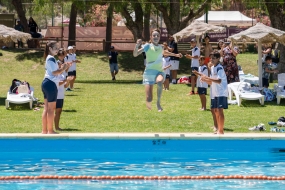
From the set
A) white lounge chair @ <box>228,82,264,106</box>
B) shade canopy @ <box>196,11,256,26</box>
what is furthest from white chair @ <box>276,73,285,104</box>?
shade canopy @ <box>196,11,256,26</box>

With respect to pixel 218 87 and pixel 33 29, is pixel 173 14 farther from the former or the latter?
pixel 218 87

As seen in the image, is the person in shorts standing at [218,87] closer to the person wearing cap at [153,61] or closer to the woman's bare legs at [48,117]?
the person wearing cap at [153,61]

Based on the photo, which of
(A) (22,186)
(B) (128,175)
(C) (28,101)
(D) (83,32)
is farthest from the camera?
(D) (83,32)

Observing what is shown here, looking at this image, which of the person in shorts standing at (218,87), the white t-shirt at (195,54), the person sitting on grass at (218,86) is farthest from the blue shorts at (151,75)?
the white t-shirt at (195,54)

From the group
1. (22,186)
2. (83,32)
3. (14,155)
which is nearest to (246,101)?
(14,155)

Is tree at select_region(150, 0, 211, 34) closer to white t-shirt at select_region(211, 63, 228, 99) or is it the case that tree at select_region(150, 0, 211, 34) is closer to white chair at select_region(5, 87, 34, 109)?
white chair at select_region(5, 87, 34, 109)

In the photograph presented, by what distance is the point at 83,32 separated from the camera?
38.8 meters

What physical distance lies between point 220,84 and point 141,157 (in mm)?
2090

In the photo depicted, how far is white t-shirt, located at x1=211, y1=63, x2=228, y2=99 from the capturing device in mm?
13594

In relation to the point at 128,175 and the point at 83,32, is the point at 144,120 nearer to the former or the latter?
the point at 128,175

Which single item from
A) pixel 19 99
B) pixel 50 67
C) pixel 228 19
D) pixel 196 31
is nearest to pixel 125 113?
pixel 19 99

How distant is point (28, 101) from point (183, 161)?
7.08 meters

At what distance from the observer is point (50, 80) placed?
13.6 meters

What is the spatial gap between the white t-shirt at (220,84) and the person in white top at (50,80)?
2869 mm
